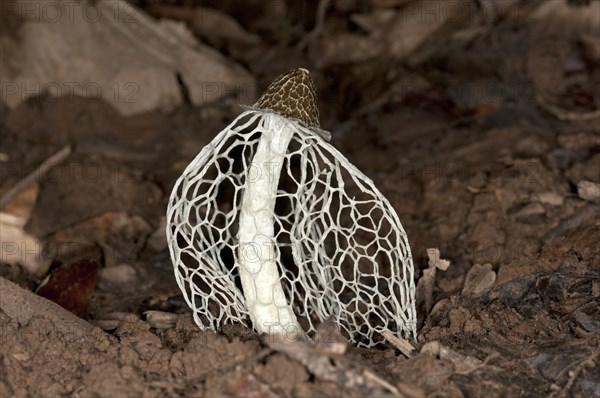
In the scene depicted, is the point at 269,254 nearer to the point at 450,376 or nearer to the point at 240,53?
the point at 450,376

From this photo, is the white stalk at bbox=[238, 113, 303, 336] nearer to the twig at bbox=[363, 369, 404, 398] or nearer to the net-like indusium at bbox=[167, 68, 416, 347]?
the net-like indusium at bbox=[167, 68, 416, 347]

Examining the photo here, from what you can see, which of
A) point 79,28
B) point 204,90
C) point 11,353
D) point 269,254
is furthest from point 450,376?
point 79,28

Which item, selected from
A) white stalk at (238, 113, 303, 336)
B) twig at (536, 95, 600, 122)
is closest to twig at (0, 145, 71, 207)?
white stalk at (238, 113, 303, 336)

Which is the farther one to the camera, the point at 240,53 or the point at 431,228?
the point at 240,53

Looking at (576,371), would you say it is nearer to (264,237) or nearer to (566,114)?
(264,237)

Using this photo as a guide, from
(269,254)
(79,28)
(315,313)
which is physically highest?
(79,28)
